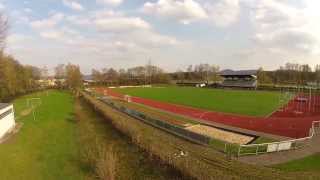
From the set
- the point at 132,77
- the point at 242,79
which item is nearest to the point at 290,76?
the point at 242,79

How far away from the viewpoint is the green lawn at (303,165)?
17.6m

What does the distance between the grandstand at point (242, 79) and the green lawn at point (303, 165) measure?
72148mm

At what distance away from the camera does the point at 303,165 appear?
18.2 m

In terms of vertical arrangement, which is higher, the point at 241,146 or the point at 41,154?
the point at 241,146

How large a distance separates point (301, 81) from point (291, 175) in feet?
343

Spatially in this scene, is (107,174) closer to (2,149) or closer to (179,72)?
(2,149)

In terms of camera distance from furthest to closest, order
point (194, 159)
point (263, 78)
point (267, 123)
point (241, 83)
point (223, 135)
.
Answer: point (263, 78) < point (241, 83) < point (267, 123) < point (223, 135) < point (194, 159)

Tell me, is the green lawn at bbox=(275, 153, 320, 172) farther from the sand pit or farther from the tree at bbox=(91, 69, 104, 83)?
the tree at bbox=(91, 69, 104, 83)

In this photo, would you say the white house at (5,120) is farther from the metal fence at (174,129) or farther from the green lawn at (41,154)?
the metal fence at (174,129)

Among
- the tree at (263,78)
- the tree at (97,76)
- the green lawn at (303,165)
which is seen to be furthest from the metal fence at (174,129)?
the tree at (97,76)

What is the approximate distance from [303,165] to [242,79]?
8302 centimetres

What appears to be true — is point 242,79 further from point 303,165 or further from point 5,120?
point 303,165

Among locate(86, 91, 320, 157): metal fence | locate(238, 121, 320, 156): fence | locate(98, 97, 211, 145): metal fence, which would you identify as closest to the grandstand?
locate(98, 97, 211, 145): metal fence

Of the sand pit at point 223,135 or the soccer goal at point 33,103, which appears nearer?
the sand pit at point 223,135
